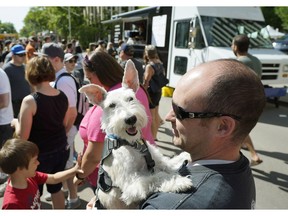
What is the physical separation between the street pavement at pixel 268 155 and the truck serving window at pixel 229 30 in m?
2.63

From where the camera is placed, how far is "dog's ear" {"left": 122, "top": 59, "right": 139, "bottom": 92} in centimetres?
236

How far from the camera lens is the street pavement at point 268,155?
425cm

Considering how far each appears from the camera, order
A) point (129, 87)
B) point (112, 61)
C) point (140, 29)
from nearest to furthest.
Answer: point (129, 87) < point (112, 61) < point (140, 29)

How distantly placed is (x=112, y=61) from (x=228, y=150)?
170cm

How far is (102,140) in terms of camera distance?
2309 mm

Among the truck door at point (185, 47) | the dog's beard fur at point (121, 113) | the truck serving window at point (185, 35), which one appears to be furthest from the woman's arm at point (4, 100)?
the truck serving window at point (185, 35)

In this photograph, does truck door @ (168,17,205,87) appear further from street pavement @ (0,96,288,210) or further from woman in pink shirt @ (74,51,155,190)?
woman in pink shirt @ (74,51,155,190)

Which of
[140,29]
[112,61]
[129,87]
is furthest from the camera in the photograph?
[140,29]

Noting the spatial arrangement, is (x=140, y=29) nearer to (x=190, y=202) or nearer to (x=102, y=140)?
(x=102, y=140)

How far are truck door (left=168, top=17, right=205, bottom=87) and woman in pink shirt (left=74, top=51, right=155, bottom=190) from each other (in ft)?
24.1

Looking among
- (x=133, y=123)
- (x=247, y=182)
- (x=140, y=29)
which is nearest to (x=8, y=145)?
(x=133, y=123)

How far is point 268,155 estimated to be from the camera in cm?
594

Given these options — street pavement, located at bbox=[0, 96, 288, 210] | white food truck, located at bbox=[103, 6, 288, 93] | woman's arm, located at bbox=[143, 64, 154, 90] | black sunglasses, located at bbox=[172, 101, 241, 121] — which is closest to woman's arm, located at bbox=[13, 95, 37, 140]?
street pavement, located at bbox=[0, 96, 288, 210]

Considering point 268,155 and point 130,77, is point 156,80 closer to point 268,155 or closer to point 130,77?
point 268,155
